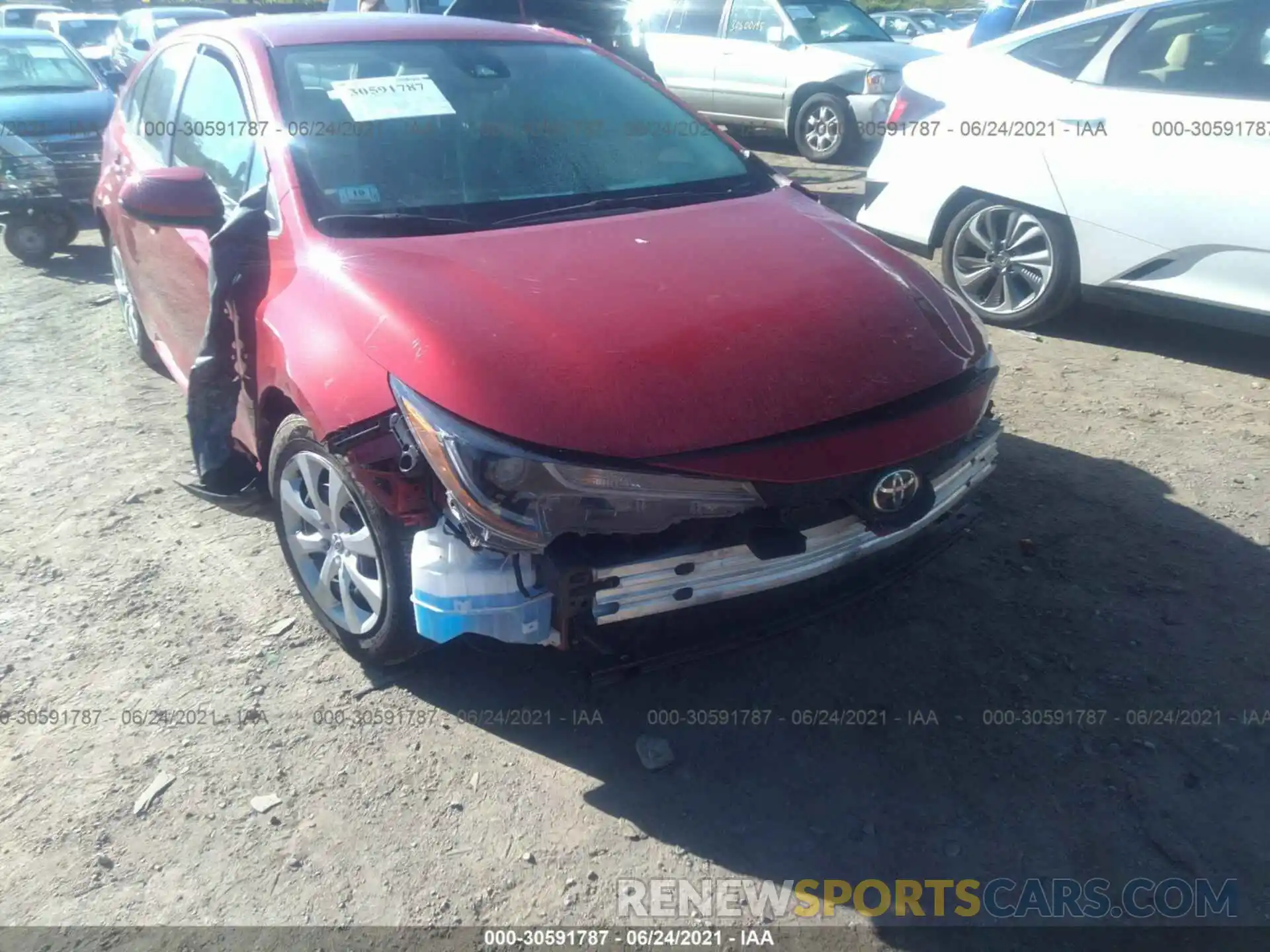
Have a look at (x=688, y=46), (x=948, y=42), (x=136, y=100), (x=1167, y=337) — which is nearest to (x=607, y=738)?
(x=136, y=100)

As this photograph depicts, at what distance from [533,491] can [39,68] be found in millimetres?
9045

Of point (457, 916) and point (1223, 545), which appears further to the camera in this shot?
point (1223, 545)

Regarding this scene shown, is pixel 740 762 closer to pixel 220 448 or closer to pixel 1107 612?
pixel 1107 612

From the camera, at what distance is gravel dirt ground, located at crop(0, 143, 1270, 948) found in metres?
2.27

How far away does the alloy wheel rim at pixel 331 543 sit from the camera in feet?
8.55

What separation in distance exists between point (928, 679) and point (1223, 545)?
4.64 feet

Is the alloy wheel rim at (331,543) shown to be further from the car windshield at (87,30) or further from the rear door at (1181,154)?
the car windshield at (87,30)

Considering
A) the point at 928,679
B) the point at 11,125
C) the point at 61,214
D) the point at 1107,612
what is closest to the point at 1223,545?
the point at 1107,612

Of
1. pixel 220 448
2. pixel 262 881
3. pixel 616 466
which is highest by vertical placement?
pixel 616 466

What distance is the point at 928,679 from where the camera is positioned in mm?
2828

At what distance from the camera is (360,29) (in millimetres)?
3461

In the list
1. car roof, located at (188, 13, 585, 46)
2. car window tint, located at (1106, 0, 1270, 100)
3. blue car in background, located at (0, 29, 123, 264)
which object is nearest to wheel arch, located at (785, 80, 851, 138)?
car window tint, located at (1106, 0, 1270, 100)

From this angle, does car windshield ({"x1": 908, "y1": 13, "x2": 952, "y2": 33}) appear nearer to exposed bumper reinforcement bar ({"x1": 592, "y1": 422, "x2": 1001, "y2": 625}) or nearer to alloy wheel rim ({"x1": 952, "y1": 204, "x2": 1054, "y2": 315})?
alloy wheel rim ({"x1": 952, "y1": 204, "x2": 1054, "y2": 315})

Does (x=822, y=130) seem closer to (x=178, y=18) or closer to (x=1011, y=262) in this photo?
(x=1011, y=262)
